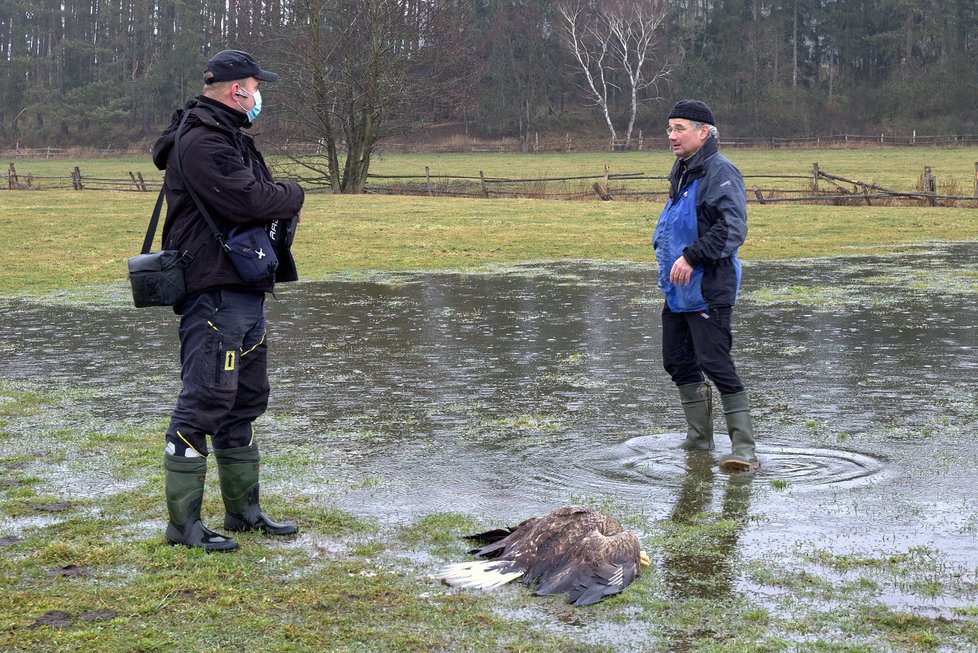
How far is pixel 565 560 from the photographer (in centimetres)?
449

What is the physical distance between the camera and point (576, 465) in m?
6.46

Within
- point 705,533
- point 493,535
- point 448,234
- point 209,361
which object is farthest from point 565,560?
point 448,234

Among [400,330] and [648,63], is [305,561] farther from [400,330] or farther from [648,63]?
[648,63]

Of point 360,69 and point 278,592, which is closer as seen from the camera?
point 278,592

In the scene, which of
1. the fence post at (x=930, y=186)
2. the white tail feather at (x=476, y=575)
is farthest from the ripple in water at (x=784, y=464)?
the fence post at (x=930, y=186)

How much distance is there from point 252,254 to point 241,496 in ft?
3.52

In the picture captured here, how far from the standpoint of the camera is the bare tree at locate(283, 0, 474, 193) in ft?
129

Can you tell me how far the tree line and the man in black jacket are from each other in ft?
197

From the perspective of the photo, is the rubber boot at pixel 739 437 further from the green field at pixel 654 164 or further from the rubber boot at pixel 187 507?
the green field at pixel 654 164

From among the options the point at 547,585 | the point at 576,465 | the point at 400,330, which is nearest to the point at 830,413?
the point at 576,465

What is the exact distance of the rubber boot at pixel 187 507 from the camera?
4.90 meters

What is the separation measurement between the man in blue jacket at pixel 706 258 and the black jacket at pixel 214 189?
7.54 ft

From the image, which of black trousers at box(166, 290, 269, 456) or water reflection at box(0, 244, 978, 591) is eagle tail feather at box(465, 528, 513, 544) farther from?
black trousers at box(166, 290, 269, 456)

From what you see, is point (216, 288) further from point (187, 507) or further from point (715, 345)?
point (715, 345)
